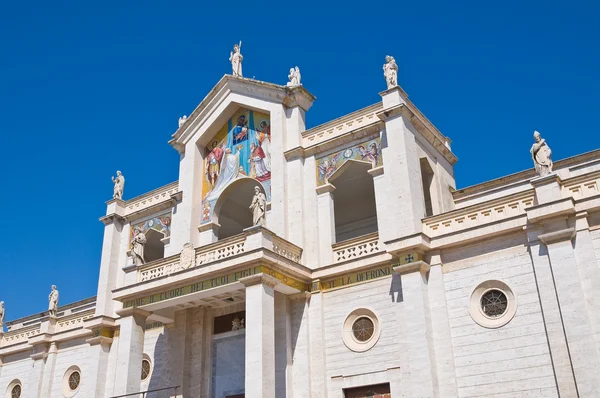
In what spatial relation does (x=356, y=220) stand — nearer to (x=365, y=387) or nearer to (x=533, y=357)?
(x=365, y=387)

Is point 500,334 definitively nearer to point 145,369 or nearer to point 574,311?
point 574,311

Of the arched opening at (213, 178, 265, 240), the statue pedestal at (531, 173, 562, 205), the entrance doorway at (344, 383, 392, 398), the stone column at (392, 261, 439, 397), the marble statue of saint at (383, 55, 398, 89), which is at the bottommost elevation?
the entrance doorway at (344, 383, 392, 398)

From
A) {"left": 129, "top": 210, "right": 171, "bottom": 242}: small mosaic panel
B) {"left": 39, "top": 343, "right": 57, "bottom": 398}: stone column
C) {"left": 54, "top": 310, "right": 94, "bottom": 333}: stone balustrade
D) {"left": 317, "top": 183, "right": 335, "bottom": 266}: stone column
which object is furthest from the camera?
{"left": 39, "top": 343, "right": 57, "bottom": 398}: stone column

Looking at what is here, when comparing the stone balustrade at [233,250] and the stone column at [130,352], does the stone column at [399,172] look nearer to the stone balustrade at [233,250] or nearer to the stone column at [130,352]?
the stone balustrade at [233,250]

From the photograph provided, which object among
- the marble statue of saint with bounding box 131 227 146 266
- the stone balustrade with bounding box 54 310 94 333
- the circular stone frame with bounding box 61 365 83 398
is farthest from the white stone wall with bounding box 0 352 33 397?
the marble statue of saint with bounding box 131 227 146 266

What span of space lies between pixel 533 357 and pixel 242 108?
15822 millimetres

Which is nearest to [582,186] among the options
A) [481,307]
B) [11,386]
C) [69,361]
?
[481,307]

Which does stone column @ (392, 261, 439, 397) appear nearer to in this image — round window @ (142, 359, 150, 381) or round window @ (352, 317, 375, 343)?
round window @ (352, 317, 375, 343)

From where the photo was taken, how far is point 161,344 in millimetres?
25500

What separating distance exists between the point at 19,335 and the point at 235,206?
44.3 feet

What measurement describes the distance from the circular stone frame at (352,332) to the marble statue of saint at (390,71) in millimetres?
8178

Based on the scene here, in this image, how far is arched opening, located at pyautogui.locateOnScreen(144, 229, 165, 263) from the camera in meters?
29.8

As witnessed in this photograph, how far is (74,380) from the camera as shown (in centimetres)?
2905

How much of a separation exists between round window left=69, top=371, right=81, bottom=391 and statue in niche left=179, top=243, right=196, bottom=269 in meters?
10.1
